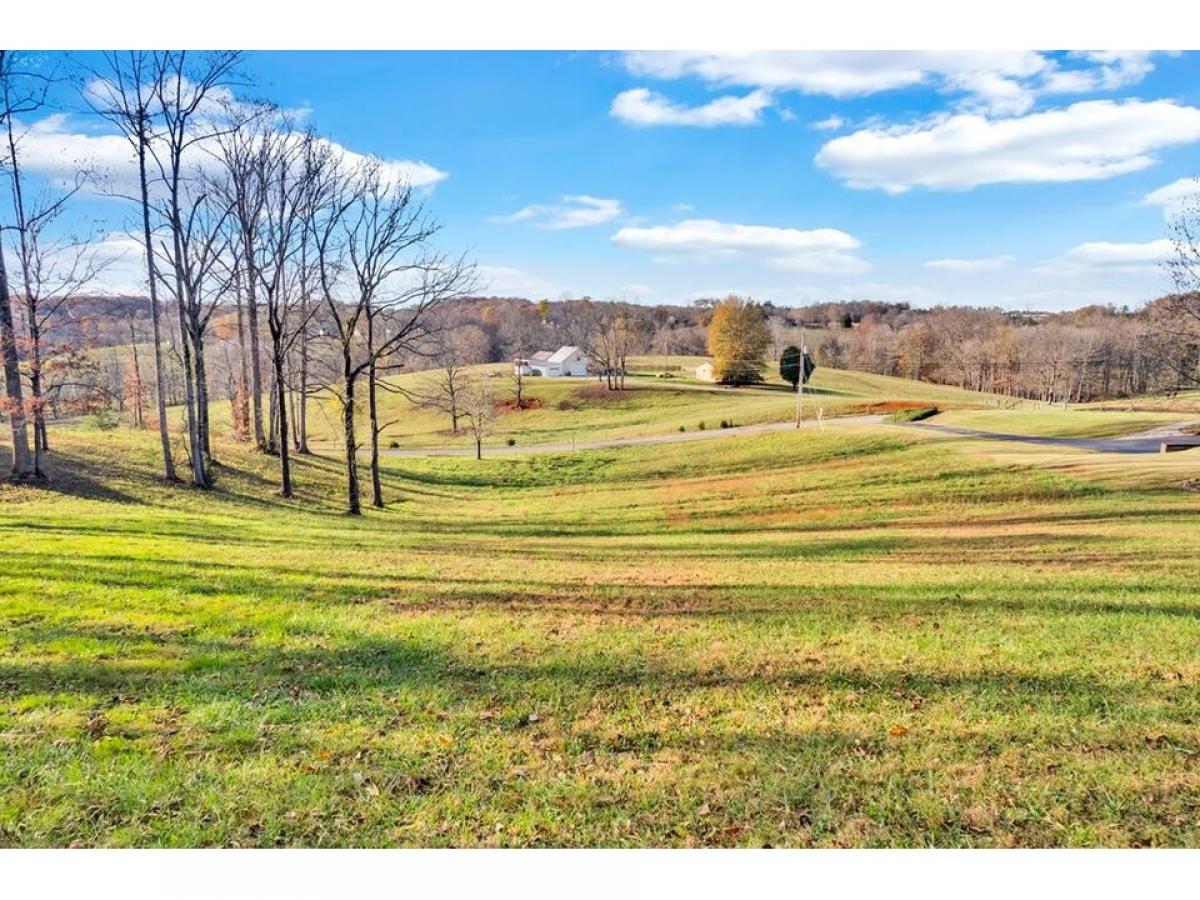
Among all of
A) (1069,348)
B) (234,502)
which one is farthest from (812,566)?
(1069,348)

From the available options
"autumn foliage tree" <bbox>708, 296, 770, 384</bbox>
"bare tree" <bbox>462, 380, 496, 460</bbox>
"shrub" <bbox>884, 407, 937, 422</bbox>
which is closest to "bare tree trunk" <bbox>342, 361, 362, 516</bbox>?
"bare tree" <bbox>462, 380, 496, 460</bbox>

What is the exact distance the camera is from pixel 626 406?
4962 centimetres

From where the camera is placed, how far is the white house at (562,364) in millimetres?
71988

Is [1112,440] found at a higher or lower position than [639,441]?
higher

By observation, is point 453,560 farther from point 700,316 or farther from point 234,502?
point 700,316

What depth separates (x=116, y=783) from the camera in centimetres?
376

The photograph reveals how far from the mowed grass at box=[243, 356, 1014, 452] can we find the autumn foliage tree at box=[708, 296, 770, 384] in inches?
65.1

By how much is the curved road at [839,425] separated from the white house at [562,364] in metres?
35.2

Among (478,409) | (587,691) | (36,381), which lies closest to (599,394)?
(478,409)

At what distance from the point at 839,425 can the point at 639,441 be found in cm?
990

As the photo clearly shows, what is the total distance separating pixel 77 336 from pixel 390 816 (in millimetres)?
21493

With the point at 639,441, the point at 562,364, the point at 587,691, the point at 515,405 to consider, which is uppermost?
the point at 562,364

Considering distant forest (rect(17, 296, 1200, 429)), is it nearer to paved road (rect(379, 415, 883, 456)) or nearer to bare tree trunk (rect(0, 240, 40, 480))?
paved road (rect(379, 415, 883, 456))

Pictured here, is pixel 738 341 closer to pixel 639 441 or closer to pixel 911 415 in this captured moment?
pixel 639 441
